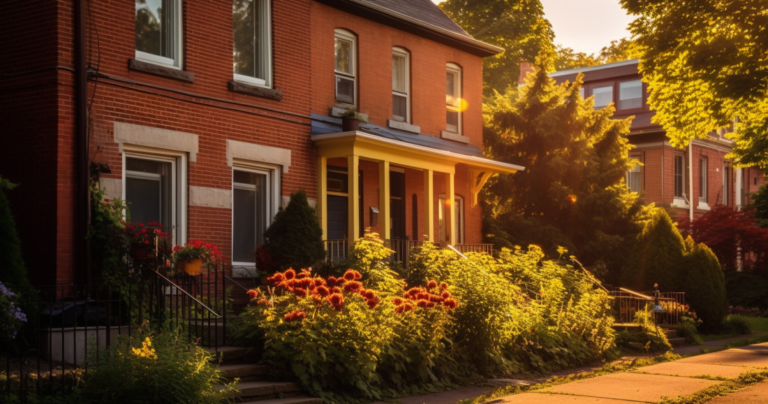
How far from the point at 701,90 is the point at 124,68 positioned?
1272 cm

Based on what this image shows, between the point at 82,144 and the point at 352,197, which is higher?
the point at 82,144

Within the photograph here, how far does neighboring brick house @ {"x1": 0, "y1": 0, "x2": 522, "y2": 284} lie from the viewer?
11484mm

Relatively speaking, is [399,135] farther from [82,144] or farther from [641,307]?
[82,144]

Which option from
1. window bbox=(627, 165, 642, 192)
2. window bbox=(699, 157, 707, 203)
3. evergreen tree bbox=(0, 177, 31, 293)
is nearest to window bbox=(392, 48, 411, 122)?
evergreen tree bbox=(0, 177, 31, 293)

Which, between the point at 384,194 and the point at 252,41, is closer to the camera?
the point at 252,41

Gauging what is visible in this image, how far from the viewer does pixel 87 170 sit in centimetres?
1144

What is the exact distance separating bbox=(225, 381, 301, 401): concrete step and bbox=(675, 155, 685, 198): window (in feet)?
87.7

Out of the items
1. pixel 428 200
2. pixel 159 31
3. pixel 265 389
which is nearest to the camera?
pixel 265 389

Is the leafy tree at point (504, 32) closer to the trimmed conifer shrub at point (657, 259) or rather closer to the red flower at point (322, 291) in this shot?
Answer: the trimmed conifer shrub at point (657, 259)

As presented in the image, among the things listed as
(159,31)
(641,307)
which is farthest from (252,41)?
(641,307)

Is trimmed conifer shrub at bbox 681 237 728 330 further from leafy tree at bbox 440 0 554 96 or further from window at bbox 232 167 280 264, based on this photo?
leafy tree at bbox 440 0 554 96

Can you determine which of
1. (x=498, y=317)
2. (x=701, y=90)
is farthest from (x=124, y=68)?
(x=701, y=90)

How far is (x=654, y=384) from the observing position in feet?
34.0

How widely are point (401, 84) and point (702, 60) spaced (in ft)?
20.5
